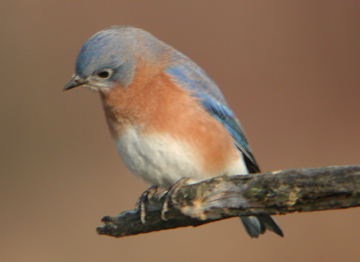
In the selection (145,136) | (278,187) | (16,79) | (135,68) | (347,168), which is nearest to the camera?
(347,168)

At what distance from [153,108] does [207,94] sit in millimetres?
434

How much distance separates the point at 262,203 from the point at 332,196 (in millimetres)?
275

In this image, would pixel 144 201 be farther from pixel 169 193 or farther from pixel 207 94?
pixel 207 94

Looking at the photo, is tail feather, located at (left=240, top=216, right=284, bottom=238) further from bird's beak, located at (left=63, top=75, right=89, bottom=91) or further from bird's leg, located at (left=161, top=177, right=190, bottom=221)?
bird's beak, located at (left=63, top=75, right=89, bottom=91)

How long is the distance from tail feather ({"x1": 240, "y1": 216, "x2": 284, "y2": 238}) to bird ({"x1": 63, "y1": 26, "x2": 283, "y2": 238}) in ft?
1.31

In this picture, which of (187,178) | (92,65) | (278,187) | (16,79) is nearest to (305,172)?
(278,187)

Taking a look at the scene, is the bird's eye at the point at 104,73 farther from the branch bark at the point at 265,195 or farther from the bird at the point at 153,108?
the branch bark at the point at 265,195

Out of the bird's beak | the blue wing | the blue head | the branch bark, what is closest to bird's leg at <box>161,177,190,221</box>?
the branch bark

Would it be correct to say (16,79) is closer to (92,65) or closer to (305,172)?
(92,65)

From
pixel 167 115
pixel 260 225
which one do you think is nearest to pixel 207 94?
pixel 167 115

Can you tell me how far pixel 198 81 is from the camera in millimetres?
2811

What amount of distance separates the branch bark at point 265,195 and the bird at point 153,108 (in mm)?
273

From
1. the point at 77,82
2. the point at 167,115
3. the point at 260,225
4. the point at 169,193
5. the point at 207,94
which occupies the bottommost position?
the point at 260,225

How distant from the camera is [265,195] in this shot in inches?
72.4
